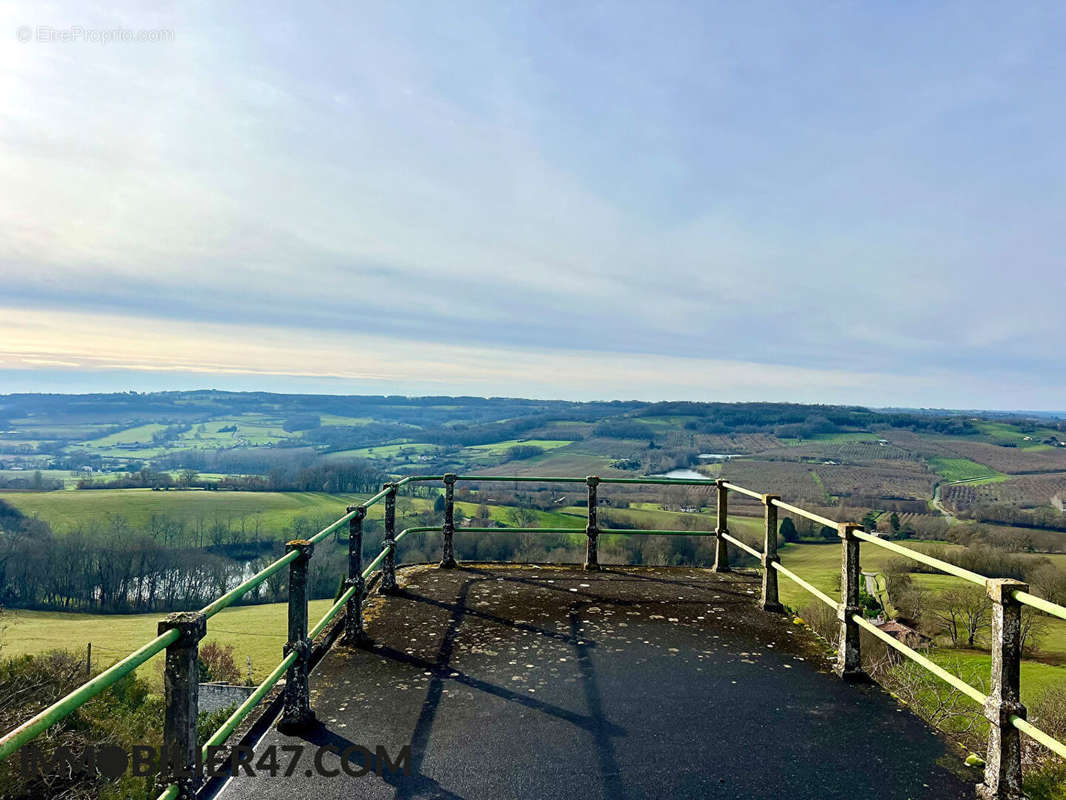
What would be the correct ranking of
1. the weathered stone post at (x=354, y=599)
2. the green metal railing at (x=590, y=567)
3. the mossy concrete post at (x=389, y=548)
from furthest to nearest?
the mossy concrete post at (x=389, y=548) → the weathered stone post at (x=354, y=599) → the green metal railing at (x=590, y=567)

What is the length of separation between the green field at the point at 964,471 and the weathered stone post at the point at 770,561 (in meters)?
94.9

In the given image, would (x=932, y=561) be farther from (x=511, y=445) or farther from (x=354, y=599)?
(x=511, y=445)

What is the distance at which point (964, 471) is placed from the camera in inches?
3438

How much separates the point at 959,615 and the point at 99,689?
160 feet

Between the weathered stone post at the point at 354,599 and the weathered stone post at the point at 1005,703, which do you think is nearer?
the weathered stone post at the point at 1005,703

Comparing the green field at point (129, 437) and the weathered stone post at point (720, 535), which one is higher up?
the weathered stone post at point (720, 535)

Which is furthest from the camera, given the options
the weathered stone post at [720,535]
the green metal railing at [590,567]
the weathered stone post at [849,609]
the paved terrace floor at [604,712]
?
the weathered stone post at [720,535]

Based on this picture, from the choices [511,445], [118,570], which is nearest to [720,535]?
[118,570]

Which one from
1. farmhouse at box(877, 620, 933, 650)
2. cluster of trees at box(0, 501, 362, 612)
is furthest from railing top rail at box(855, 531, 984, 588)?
cluster of trees at box(0, 501, 362, 612)

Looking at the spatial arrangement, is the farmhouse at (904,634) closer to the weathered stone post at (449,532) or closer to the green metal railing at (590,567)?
the green metal railing at (590,567)

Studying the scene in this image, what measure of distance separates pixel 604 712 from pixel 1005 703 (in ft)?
6.97

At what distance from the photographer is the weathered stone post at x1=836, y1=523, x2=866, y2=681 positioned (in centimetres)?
446

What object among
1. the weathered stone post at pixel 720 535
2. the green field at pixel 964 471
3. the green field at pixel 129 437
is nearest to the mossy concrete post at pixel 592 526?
the weathered stone post at pixel 720 535

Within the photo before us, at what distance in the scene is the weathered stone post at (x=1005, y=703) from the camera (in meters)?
2.99
